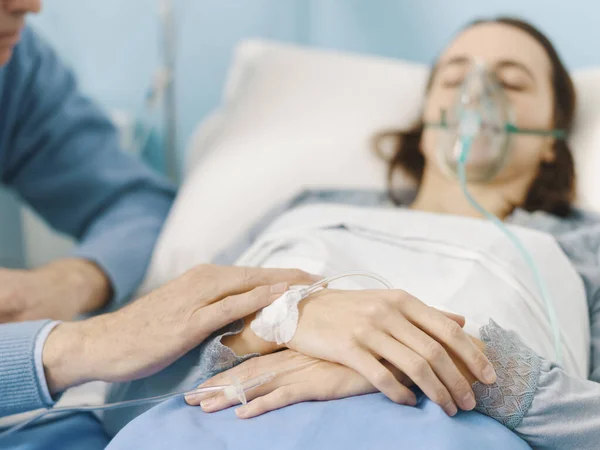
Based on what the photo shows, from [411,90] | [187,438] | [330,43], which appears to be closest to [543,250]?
[187,438]

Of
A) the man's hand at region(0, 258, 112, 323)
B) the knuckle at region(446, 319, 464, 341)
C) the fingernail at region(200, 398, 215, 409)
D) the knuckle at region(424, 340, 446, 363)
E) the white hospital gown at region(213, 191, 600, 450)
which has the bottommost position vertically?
the man's hand at region(0, 258, 112, 323)

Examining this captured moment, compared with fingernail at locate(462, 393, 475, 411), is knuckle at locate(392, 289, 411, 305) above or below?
above

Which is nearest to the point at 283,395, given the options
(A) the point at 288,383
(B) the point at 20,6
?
(A) the point at 288,383

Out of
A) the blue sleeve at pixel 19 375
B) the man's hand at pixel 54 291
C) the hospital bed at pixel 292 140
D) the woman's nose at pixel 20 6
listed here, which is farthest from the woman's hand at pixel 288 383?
the woman's nose at pixel 20 6

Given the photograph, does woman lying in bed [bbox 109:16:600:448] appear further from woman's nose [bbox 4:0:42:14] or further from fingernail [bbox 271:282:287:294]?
woman's nose [bbox 4:0:42:14]

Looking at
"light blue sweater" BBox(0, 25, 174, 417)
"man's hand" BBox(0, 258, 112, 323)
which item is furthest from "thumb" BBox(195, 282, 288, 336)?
"light blue sweater" BBox(0, 25, 174, 417)

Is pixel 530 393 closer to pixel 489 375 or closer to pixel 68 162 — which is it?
pixel 489 375

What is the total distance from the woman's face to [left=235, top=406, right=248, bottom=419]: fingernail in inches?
31.7

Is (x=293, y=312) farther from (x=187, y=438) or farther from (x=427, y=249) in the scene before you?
(x=427, y=249)

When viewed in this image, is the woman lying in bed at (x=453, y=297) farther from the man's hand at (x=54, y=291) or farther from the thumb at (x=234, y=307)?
the man's hand at (x=54, y=291)

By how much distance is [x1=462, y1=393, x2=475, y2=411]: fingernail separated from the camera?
735 mm

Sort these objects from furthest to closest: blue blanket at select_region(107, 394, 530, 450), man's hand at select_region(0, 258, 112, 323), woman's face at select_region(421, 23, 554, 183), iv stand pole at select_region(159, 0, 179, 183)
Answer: iv stand pole at select_region(159, 0, 179, 183), woman's face at select_region(421, 23, 554, 183), man's hand at select_region(0, 258, 112, 323), blue blanket at select_region(107, 394, 530, 450)

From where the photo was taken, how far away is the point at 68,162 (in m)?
1.57

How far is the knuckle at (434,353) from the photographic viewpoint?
2.38 feet
